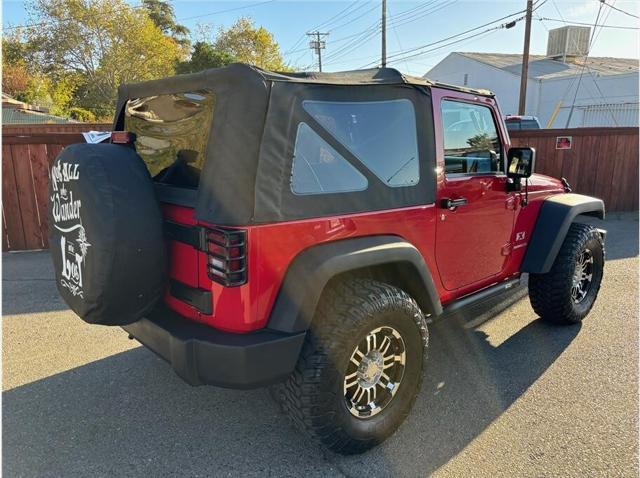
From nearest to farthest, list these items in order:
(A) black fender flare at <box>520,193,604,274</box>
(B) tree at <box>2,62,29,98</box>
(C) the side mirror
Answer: (C) the side mirror, (A) black fender flare at <box>520,193,604,274</box>, (B) tree at <box>2,62,29,98</box>

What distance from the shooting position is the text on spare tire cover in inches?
86.0

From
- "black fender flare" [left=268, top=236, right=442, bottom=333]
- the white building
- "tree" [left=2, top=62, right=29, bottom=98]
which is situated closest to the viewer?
"black fender flare" [left=268, top=236, right=442, bottom=333]

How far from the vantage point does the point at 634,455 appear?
7.93 ft

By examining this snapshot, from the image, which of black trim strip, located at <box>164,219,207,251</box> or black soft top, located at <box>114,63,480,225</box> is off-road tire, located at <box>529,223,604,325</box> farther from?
black trim strip, located at <box>164,219,207,251</box>

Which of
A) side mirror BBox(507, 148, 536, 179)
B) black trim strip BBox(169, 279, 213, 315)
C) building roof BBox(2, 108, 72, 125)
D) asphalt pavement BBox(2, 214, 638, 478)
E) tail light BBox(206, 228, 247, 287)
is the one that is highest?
building roof BBox(2, 108, 72, 125)

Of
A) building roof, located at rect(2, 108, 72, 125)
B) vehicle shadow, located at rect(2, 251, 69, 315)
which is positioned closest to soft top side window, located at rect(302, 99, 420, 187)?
vehicle shadow, located at rect(2, 251, 69, 315)

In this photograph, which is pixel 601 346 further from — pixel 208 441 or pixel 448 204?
pixel 208 441

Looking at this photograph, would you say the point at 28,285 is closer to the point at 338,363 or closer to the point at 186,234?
the point at 186,234

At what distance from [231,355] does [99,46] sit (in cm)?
4097

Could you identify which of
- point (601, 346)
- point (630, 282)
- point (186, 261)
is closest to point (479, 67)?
point (630, 282)

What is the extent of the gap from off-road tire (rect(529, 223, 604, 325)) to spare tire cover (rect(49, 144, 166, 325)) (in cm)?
317

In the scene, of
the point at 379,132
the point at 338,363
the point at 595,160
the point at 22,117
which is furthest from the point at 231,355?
the point at 22,117

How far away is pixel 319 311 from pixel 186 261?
74 cm

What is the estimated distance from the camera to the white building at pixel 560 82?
21422mm
